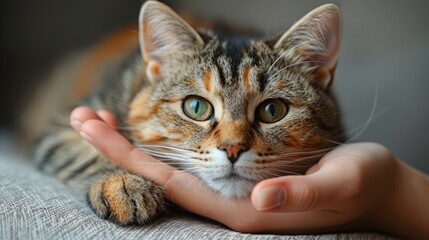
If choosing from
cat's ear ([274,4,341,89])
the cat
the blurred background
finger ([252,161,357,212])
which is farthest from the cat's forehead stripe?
the blurred background

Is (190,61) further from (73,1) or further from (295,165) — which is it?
(73,1)

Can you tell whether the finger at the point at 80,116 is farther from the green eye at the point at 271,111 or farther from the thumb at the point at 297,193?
the thumb at the point at 297,193

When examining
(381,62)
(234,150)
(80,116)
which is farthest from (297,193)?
(381,62)

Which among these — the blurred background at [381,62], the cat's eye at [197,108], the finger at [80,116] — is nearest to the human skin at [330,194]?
the finger at [80,116]

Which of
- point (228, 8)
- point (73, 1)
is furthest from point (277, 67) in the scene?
point (73, 1)

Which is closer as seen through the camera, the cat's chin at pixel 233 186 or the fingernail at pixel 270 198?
the fingernail at pixel 270 198

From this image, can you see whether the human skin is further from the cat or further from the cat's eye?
the cat's eye
